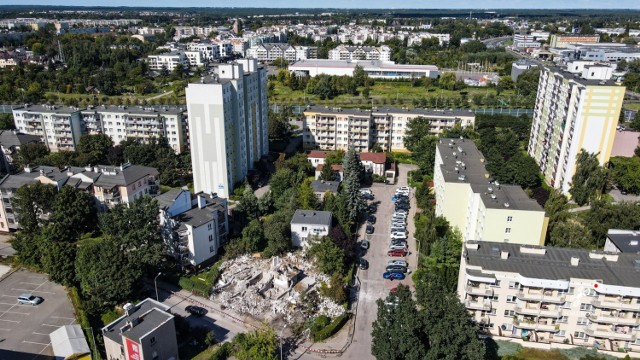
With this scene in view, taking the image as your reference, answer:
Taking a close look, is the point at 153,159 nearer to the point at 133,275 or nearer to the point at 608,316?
the point at 133,275

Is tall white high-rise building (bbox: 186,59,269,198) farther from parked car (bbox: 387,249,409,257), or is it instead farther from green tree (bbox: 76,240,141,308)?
parked car (bbox: 387,249,409,257)

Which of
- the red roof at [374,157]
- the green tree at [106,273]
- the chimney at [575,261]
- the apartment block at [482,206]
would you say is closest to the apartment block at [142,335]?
the green tree at [106,273]

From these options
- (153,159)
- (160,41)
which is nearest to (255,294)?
(153,159)

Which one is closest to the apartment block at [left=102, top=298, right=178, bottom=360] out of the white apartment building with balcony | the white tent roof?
the white tent roof

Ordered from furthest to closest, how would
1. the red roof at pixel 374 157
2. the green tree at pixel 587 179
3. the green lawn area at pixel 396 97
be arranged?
the green lawn area at pixel 396 97
the red roof at pixel 374 157
the green tree at pixel 587 179

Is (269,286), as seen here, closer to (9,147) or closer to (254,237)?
(254,237)

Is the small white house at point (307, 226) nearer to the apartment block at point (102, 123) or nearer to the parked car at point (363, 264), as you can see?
the parked car at point (363, 264)
